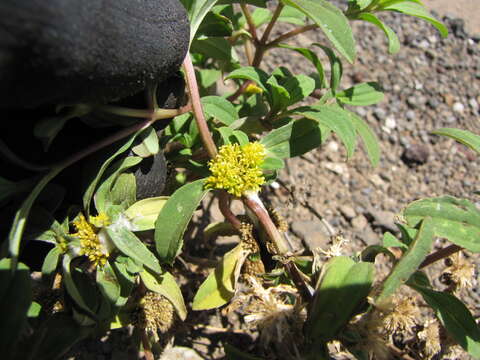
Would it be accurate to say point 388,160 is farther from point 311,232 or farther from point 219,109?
point 219,109

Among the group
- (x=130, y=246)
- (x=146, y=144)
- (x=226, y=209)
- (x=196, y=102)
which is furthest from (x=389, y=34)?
(x=130, y=246)

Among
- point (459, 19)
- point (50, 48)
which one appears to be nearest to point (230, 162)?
point (50, 48)

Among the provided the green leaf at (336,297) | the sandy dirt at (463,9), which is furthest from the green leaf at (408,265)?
the sandy dirt at (463,9)

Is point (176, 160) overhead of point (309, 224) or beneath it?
overhead

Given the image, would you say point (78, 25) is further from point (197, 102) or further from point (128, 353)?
point (128, 353)

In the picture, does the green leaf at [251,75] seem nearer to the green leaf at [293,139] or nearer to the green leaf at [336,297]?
the green leaf at [293,139]

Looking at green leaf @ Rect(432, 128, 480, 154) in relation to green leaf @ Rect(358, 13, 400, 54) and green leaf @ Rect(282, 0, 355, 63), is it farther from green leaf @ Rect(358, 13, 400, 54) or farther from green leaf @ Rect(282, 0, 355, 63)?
green leaf @ Rect(282, 0, 355, 63)

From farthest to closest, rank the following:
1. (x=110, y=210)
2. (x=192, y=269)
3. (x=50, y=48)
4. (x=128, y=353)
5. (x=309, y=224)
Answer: (x=309, y=224), (x=192, y=269), (x=128, y=353), (x=110, y=210), (x=50, y=48)
